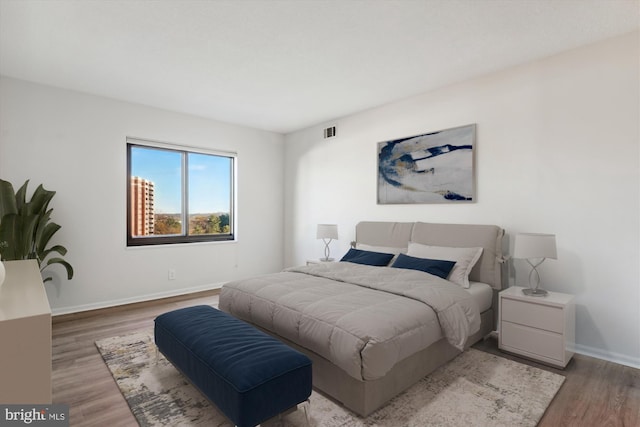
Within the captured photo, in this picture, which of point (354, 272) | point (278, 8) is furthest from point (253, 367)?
point (278, 8)

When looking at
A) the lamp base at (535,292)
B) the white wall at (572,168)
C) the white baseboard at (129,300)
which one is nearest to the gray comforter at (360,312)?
the lamp base at (535,292)

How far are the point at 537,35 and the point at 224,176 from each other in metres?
4.32

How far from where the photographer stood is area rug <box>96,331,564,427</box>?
6.31 feet

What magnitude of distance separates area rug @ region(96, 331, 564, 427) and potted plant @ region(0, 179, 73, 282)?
1435mm

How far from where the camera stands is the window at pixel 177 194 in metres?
4.46

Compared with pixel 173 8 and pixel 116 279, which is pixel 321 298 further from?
pixel 116 279

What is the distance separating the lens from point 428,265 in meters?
3.14

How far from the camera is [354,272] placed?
3.25 m

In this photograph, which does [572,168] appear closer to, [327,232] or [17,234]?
[327,232]

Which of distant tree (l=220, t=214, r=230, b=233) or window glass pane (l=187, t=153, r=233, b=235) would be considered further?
distant tree (l=220, t=214, r=230, b=233)

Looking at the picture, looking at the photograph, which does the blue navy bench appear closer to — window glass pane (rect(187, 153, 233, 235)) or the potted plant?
the potted plant

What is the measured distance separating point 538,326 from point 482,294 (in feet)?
1.53

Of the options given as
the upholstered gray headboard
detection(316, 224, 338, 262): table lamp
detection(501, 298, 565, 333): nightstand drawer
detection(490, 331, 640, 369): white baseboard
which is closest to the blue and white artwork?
the upholstered gray headboard

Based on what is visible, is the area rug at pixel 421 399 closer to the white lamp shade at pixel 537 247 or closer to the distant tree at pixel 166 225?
the white lamp shade at pixel 537 247
